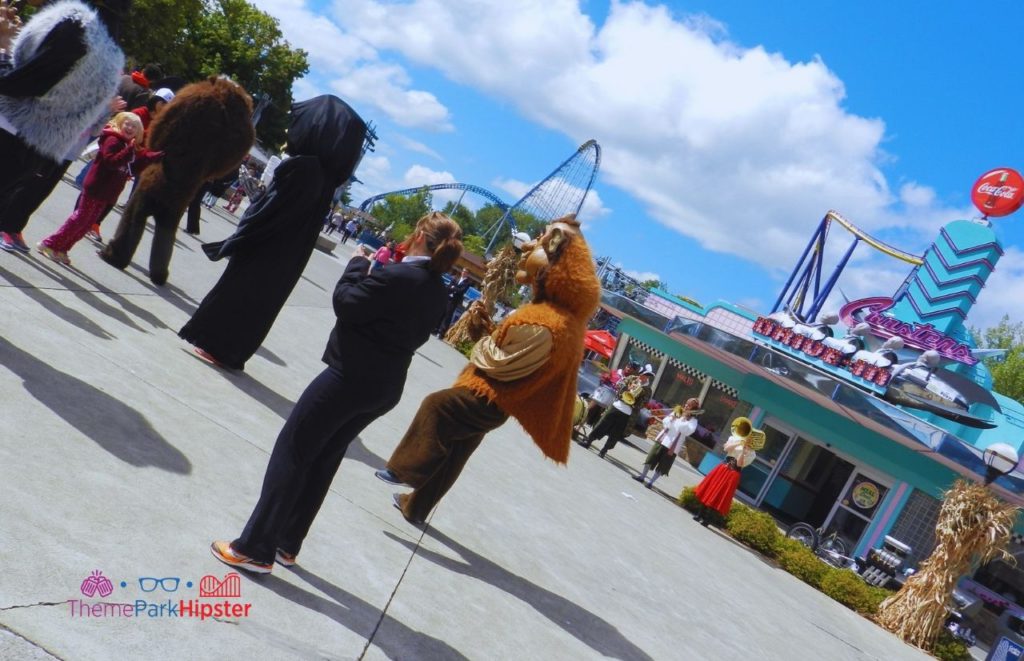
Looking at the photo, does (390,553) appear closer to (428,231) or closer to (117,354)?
(428,231)

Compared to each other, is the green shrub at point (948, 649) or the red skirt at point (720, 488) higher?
the red skirt at point (720, 488)

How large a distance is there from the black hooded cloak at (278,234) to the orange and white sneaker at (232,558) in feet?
9.95

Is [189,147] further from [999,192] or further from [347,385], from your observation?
[999,192]

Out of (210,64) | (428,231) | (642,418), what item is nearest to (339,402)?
(428,231)

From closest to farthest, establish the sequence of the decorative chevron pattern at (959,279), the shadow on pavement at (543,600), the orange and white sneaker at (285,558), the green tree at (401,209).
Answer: the orange and white sneaker at (285,558) < the shadow on pavement at (543,600) < the decorative chevron pattern at (959,279) < the green tree at (401,209)

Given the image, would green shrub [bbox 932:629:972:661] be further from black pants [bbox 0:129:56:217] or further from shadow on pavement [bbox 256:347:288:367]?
black pants [bbox 0:129:56:217]

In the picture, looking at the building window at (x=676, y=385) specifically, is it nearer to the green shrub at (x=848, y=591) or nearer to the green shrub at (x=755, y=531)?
the green shrub at (x=755, y=531)

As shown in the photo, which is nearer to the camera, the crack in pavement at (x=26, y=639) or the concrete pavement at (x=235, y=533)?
the crack in pavement at (x=26, y=639)

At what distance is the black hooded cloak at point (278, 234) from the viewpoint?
580cm

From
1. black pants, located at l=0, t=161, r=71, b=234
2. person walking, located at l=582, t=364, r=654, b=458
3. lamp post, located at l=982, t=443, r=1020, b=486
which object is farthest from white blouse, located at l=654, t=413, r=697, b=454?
black pants, located at l=0, t=161, r=71, b=234

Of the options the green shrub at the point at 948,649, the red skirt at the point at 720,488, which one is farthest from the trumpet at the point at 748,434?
the green shrub at the point at 948,649

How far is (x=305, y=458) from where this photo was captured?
3.77 meters

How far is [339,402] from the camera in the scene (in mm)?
3832

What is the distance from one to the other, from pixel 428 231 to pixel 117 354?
250cm
